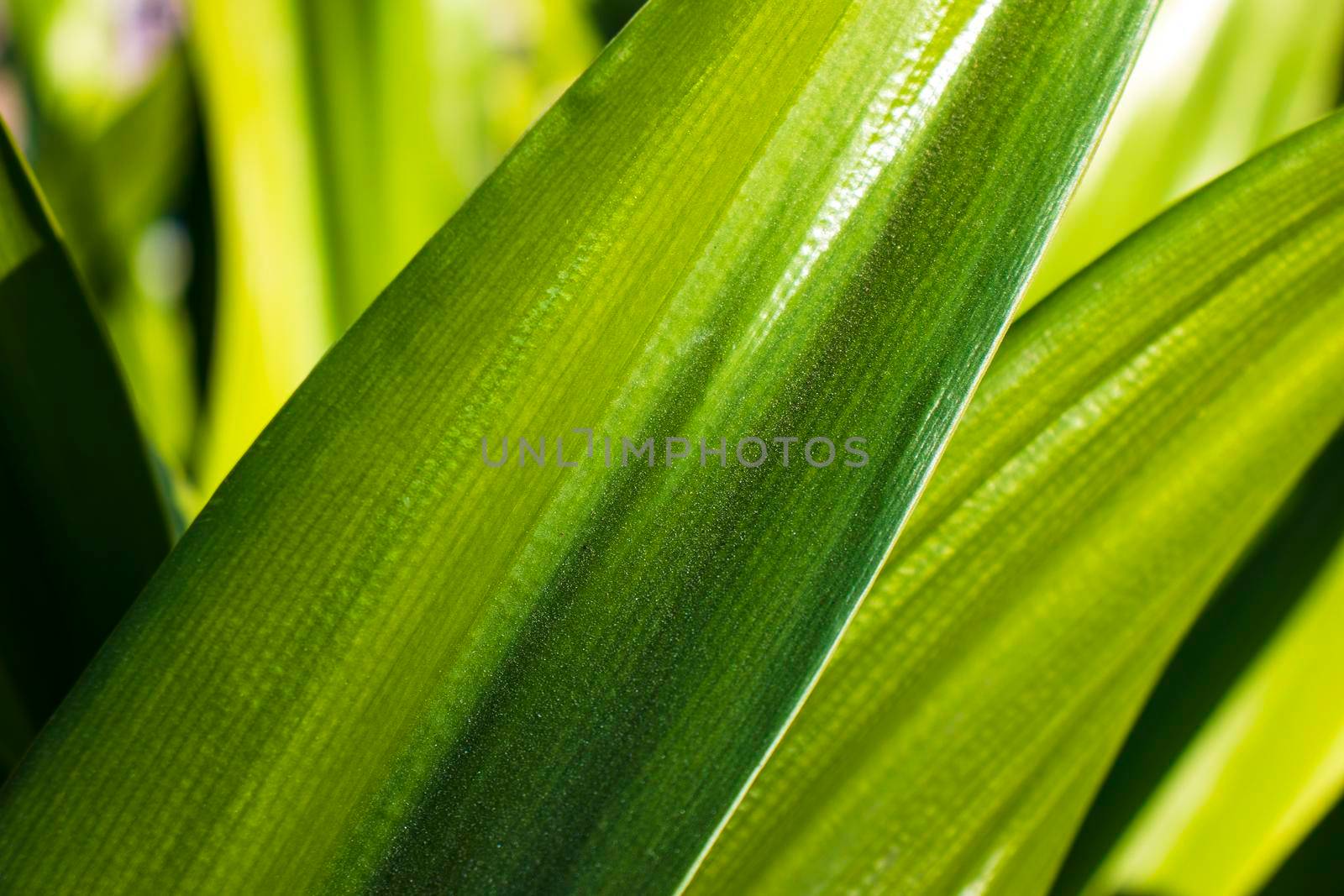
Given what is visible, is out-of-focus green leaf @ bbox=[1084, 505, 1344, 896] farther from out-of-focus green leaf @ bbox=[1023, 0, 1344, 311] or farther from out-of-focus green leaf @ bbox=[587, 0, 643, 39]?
out-of-focus green leaf @ bbox=[587, 0, 643, 39]

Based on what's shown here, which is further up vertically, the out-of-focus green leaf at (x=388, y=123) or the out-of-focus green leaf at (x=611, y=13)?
the out-of-focus green leaf at (x=611, y=13)

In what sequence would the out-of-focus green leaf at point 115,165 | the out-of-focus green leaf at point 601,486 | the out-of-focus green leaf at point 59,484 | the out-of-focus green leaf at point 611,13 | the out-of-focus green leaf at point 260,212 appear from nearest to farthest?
1. the out-of-focus green leaf at point 601,486
2. the out-of-focus green leaf at point 59,484
3. the out-of-focus green leaf at point 260,212
4. the out-of-focus green leaf at point 115,165
5. the out-of-focus green leaf at point 611,13

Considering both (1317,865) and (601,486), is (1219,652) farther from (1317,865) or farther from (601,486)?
(601,486)

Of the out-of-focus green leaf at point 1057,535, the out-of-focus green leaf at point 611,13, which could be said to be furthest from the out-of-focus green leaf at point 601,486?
the out-of-focus green leaf at point 611,13

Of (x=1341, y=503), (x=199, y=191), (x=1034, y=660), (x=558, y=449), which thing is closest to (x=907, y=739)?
(x=1034, y=660)

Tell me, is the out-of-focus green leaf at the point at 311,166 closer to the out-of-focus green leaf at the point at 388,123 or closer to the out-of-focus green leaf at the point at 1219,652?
the out-of-focus green leaf at the point at 388,123

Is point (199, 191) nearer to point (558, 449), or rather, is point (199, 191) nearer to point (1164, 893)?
point (558, 449)
